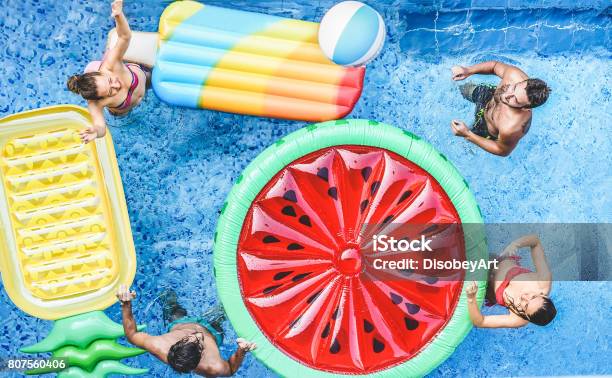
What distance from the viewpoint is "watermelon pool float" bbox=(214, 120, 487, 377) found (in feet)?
10.7

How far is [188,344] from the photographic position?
127 inches

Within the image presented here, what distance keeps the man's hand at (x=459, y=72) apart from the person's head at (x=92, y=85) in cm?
197

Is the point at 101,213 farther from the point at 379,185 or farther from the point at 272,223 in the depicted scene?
the point at 379,185

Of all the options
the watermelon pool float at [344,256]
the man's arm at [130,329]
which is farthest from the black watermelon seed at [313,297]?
the man's arm at [130,329]

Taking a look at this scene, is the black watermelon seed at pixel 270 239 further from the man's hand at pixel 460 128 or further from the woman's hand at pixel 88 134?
the man's hand at pixel 460 128

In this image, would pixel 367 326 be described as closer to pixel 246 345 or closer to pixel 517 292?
pixel 246 345

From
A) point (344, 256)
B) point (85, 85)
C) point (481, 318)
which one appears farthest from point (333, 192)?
point (85, 85)

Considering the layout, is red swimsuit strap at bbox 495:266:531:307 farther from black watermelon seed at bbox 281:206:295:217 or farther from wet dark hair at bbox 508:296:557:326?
black watermelon seed at bbox 281:206:295:217

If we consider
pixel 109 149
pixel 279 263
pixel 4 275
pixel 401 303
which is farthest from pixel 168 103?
pixel 401 303

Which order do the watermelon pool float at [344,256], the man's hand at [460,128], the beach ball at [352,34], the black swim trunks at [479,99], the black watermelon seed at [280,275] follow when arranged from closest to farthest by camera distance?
the beach ball at [352,34], the watermelon pool float at [344,256], the black watermelon seed at [280,275], the man's hand at [460,128], the black swim trunks at [479,99]

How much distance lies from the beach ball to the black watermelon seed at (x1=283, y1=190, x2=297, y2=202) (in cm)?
75

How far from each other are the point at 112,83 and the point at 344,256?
156 centimetres

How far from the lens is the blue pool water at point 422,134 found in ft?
12.3

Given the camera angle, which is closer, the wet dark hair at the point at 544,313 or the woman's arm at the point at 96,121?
the wet dark hair at the point at 544,313
